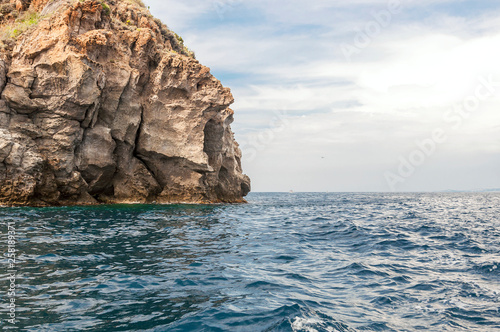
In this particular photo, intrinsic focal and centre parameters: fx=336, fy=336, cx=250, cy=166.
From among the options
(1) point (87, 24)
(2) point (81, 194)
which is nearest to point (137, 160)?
(2) point (81, 194)

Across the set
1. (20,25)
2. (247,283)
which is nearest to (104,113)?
(20,25)

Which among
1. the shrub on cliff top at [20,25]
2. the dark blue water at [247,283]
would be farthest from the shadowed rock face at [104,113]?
the dark blue water at [247,283]

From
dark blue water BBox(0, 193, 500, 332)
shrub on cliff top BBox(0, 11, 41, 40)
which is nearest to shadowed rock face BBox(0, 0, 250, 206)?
shrub on cliff top BBox(0, 11, 41, 40)

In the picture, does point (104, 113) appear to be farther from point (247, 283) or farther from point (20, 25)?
point (247, 283)

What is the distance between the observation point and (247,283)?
809 cm

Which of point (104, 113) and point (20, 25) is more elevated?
point (20, 25)

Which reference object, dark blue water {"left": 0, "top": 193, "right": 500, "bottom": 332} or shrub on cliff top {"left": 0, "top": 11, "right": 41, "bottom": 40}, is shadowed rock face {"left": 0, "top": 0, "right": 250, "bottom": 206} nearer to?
shrub on cliff top {"left": 0, "top": 11, "right": 41, "bottom": 40}

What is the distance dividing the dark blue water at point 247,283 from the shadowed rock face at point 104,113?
1525cm

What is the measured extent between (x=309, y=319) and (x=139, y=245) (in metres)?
8.07

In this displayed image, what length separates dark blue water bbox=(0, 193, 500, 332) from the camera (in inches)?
→ 230

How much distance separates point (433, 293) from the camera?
7590 millimetres

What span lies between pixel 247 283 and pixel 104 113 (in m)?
29.6

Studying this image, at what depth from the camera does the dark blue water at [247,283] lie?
5.83 metres

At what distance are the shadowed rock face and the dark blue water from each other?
15.2m
